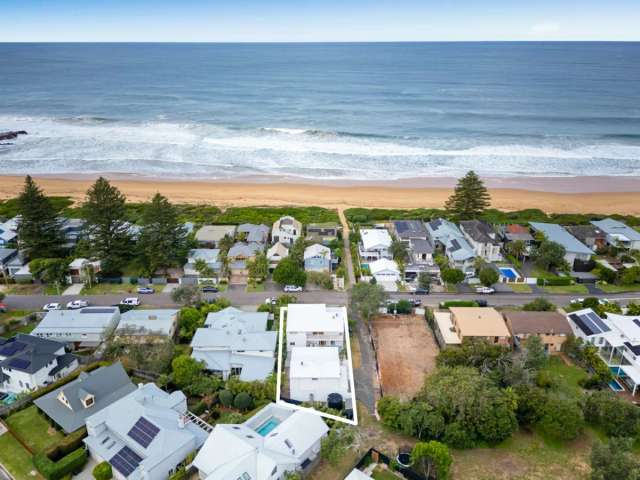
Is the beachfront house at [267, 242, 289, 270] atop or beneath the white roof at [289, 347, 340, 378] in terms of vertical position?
atop

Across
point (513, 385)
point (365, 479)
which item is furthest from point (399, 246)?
point (365, 479)

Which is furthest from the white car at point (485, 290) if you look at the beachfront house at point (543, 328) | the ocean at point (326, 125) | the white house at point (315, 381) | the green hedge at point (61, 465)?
the ocean at point (326, 125)

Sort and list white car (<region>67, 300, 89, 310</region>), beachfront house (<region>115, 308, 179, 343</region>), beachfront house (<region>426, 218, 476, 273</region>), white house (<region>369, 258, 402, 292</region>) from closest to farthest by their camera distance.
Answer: beachfront house (<region>115, 308, 179, 343</region>)
white car (<region>67, 300, 89, 310</region>)
white house (<region>369, 258, 402, 292</region>)
beachfront house (<region>426, 218, 476, 273</region>)

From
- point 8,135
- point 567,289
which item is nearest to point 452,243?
point 567,289

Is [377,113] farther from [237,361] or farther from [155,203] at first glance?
[237,361]

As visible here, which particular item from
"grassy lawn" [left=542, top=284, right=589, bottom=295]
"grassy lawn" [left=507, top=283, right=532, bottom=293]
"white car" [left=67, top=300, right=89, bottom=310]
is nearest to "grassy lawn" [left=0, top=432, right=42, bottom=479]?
"white car" [left=67, top=300, right=89, bottom=310]

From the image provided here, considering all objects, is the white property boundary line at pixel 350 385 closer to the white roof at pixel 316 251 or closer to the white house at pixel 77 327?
the white house at pixel 77 327

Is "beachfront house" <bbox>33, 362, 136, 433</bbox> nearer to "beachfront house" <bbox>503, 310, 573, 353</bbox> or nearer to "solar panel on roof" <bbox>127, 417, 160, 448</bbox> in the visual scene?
"solar panel on roof" <bbox>127, 417, 160, 448</bbox>
